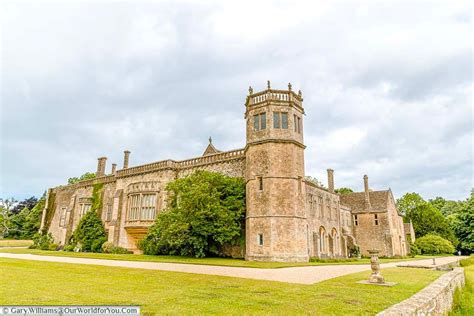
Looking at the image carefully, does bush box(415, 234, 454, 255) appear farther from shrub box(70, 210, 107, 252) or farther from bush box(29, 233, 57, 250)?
bush box(29, 233, 57, 250)

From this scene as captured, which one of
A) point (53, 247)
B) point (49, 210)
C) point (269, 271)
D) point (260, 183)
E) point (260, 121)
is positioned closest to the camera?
point (269, 271)

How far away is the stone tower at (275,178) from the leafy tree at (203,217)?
43.0 inches

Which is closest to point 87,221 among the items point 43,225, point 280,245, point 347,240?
point 43,225

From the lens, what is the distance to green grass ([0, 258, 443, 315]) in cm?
616

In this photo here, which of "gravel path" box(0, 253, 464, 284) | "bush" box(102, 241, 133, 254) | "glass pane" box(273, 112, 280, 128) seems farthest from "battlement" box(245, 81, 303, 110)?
"bush" box(102, 241, 133, 254)

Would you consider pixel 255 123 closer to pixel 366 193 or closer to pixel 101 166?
pixel 101 166

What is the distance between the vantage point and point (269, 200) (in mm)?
20344

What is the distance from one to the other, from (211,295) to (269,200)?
519 inches

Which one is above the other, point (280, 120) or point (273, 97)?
point (273, 97)

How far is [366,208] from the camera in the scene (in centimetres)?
4025

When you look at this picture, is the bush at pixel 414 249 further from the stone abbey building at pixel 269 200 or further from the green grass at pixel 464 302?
the green grass at pixel 464 302

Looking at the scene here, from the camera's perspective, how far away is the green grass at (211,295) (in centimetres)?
616

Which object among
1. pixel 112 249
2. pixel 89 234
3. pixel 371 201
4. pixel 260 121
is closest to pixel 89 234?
pixel 89 234

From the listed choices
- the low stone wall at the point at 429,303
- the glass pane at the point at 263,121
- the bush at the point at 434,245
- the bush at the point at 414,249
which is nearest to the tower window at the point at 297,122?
the glass pane at the point at 263,121
